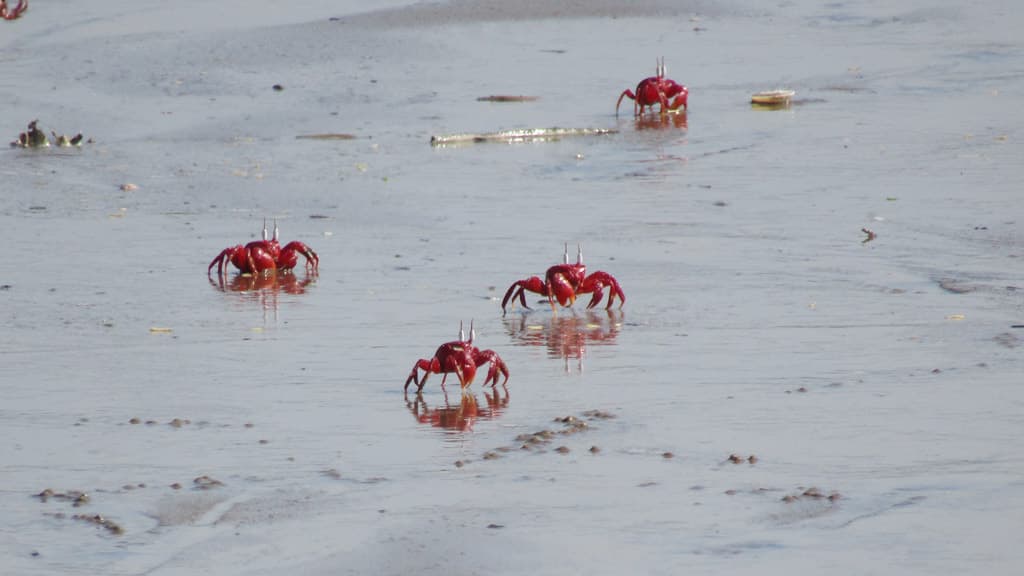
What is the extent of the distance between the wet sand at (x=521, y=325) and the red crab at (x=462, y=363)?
0.12 meters

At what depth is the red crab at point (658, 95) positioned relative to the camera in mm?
14594

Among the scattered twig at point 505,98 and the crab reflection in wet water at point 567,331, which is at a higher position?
the scattered twig at point 505,98

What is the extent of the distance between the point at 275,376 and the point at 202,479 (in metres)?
1.48

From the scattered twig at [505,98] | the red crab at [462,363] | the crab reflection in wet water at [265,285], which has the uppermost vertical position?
the scattered twig at [505,98]

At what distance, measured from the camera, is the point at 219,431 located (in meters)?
6.84

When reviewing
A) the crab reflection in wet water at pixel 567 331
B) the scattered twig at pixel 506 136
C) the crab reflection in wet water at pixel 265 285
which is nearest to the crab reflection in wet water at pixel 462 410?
the crab reflection in wet water at pixel 567 331

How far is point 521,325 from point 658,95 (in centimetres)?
628

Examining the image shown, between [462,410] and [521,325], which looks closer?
[462,410]

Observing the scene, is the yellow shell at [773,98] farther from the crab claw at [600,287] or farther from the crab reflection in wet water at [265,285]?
the crab claw at [600,287]

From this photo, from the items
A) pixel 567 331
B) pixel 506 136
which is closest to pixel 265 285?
pixel 567 331

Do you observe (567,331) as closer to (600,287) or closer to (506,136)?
(600,287)

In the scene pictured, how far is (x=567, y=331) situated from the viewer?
28.1 feet

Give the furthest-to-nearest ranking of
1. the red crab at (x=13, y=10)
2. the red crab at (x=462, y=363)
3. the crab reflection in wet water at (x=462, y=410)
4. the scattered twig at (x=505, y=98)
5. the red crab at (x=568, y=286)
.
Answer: the red crab at (x=13, y=10) → the scattered twig at (x=505, y=98) → the red crab at (x=568, y=286) → the red crab at (x=462, y=363) → the crab reflection in wet water at (x=462, y=410)

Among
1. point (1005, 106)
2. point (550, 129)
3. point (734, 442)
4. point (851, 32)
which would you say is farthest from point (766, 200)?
point (851, 32)
